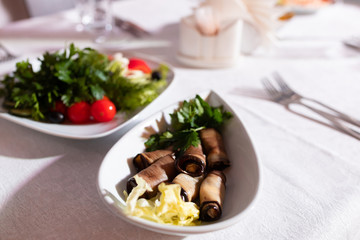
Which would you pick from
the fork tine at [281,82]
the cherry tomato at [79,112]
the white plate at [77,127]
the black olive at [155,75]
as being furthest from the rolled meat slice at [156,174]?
the fork tine at [281,82]

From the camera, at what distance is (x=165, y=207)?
0.57 metres

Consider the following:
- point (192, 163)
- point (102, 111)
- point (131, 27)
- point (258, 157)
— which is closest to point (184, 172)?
point (192, 163)

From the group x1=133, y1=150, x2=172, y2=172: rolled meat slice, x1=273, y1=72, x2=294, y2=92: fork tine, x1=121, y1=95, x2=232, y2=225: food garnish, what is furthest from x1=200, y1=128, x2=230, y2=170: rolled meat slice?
x1=273, y1=72, x2=294, y2=92: fork tine

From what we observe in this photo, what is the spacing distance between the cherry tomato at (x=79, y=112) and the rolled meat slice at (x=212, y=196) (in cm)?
45

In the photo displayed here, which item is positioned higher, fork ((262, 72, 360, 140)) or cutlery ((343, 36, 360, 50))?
cutlery ((343, 36, 360, 50))

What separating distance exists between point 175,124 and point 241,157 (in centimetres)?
19

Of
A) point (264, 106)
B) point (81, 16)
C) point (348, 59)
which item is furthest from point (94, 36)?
point (348, 59)

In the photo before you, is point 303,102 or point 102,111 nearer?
point 102,111

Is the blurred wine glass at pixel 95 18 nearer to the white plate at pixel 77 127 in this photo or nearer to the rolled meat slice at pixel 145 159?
the white plate at pixel 77 127

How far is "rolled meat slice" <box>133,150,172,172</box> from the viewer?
2.29 ft

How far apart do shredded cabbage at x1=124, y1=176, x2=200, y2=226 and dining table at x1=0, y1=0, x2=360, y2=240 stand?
6 cm

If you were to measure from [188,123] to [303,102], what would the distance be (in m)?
0.49

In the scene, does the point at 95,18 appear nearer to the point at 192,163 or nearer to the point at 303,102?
the point at 303,102

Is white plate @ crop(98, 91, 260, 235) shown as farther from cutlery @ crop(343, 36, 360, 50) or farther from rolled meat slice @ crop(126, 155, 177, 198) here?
cutlery @ crop(343, 36, 360, 50)
